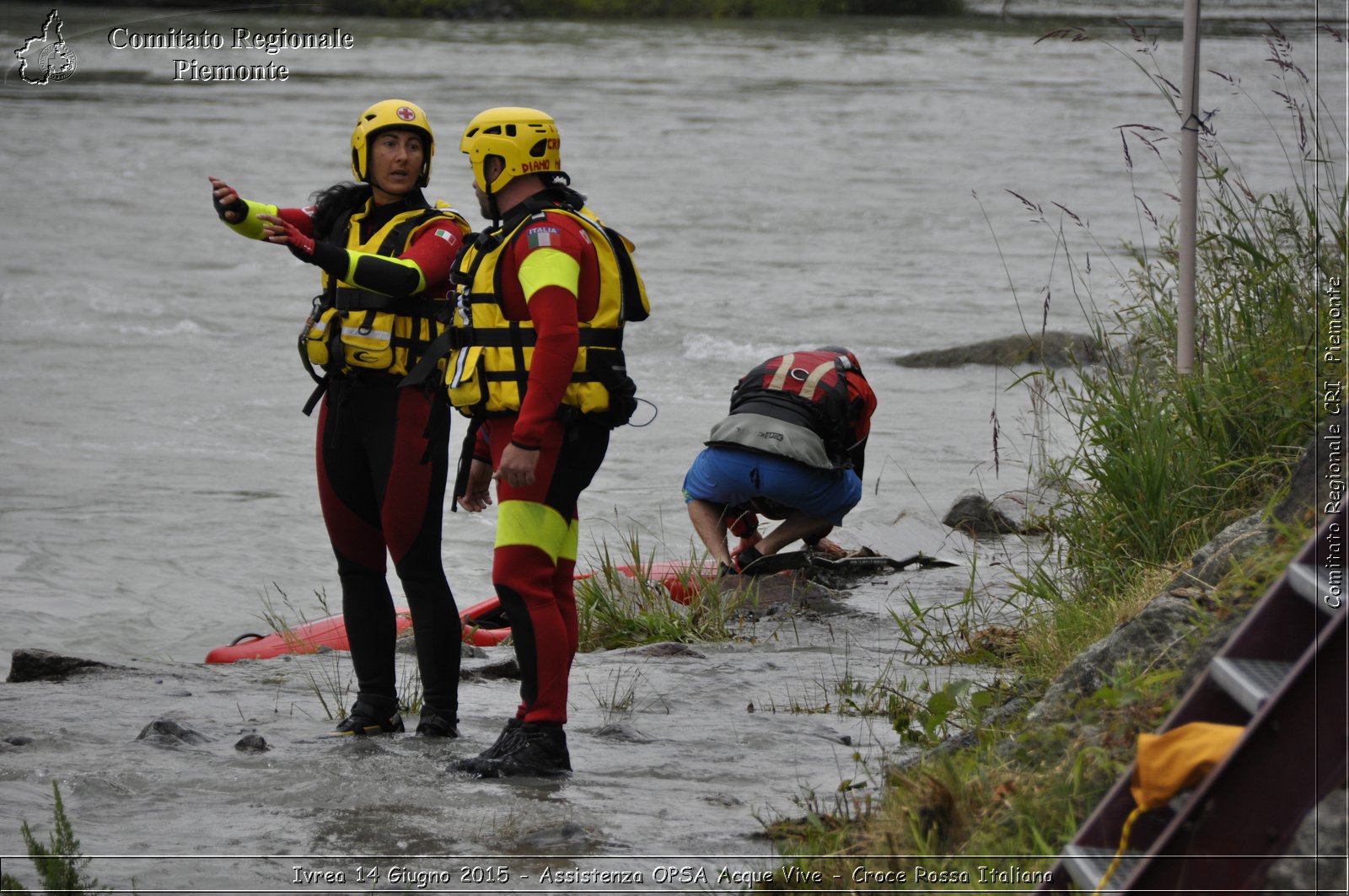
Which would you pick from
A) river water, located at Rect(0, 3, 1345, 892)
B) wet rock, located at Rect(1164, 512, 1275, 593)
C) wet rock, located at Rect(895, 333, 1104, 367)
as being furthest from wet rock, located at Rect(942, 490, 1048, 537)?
wet rock, located at Rect(895, 333, 1104, 367)

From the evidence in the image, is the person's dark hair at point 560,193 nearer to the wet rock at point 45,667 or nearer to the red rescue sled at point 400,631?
the red rescue sled at point 400,631

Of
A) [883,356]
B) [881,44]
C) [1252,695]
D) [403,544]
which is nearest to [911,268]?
[883,356]

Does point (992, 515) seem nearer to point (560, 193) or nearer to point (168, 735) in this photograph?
point (560, 193)

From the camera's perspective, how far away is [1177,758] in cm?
242

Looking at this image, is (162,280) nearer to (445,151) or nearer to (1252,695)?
(445,151)

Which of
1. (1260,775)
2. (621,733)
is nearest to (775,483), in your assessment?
(621,733)

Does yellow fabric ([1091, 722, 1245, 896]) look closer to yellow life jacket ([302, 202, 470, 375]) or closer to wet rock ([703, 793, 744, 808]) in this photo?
wet rock ([703, 793, 744, 808])

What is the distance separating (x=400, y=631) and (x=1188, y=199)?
357 centimetres

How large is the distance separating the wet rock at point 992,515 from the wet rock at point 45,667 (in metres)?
3.88

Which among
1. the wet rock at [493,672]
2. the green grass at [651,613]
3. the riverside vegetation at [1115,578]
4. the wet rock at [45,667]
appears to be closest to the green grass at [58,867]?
the riverside vegetation at [1115,578]

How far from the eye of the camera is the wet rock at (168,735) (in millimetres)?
4430

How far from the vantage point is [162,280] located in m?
17.1

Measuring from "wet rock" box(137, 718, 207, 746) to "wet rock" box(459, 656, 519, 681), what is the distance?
3.90ft

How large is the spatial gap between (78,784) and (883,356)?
1021 cm
